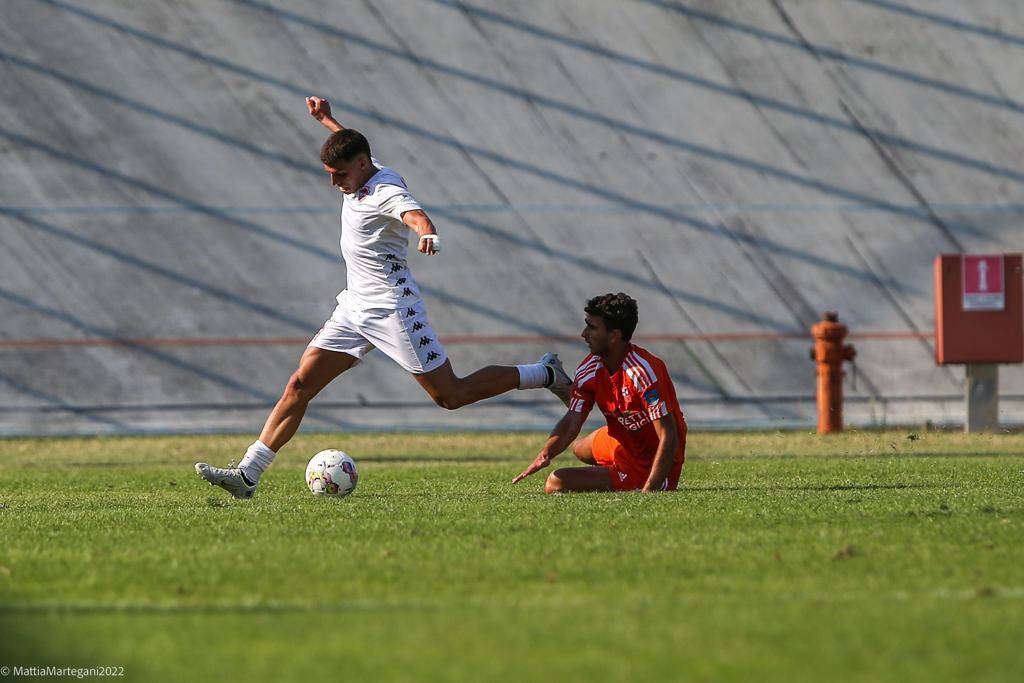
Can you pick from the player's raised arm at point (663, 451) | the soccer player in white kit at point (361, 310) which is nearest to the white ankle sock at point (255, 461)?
the soccer player in white kit at point (361, 310)

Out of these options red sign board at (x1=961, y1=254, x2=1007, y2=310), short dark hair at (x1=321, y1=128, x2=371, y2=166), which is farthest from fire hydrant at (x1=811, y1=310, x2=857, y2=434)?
short dark hair at (x1=321, y1=128, x2=371, y2=166)

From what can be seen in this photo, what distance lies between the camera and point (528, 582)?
16.6ft

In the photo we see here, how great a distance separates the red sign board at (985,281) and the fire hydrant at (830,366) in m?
1.34

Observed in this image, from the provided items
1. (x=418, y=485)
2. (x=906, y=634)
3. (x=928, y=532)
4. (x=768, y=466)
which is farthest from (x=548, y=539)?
(x=768, y=466)

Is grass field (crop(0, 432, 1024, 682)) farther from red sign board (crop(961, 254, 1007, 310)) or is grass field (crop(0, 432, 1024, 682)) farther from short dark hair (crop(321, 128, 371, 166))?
red sign board (crop(961, 254, 1007, 310))

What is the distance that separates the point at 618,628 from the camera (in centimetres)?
Answer: 420

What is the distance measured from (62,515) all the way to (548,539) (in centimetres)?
286

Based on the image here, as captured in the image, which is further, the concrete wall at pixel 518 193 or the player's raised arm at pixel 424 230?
the concrete wall at pixel 518 193

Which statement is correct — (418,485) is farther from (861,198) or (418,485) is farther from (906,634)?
(861,198)

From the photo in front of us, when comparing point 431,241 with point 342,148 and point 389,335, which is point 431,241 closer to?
point 389,335

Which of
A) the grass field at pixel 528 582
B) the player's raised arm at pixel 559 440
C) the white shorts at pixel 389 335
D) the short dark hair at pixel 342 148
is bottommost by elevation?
the grass field at pixel 528 582

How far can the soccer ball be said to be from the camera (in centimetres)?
866

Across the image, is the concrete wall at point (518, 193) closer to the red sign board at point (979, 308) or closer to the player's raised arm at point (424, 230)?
the red sign board at point (979, 308)

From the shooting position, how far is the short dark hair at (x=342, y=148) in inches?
330
